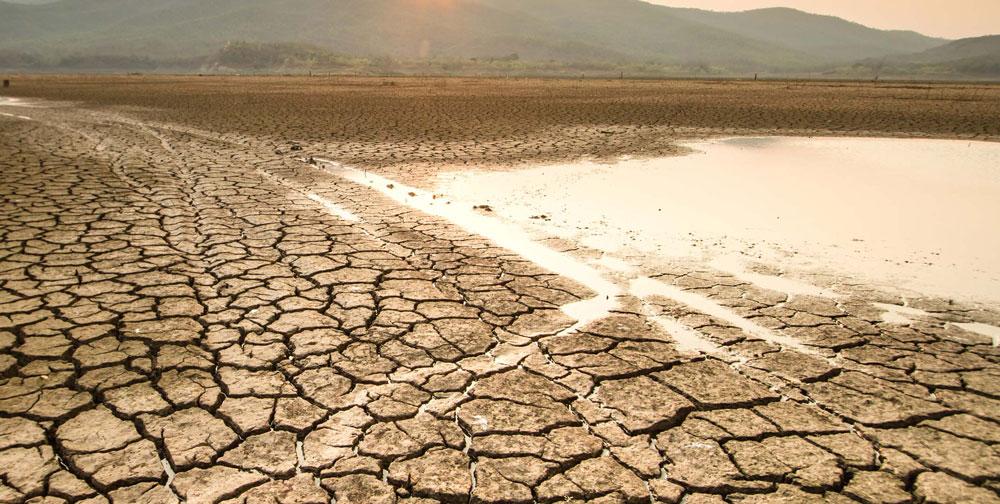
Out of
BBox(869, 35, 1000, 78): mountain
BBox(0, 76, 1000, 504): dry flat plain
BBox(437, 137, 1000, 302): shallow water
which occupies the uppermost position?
BBox(869, 35, 1000, 78): mountain

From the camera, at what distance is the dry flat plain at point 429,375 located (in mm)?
2016

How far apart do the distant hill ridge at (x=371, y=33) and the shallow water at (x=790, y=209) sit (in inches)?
4589

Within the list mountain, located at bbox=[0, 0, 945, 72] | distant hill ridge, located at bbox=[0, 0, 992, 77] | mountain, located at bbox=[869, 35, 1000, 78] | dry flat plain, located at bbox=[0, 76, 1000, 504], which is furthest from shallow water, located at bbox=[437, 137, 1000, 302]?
distant hill ridge, located at bbox=[0, 0, 992, 77]

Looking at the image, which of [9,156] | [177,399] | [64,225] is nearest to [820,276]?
[177,399]

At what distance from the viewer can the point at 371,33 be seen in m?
140

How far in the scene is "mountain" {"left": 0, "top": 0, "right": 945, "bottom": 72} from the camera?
428ft

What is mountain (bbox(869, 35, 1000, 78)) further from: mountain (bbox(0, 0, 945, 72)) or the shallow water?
the shallow water

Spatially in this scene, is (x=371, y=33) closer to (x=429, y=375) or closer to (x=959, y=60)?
(x=959, y=60)

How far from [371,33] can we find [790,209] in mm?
148709

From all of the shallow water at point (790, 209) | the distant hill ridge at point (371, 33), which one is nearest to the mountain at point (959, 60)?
the distant hill ridge at point (371, 33)

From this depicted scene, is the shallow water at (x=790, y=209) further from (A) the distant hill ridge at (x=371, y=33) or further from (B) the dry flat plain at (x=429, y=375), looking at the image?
(A) the distant hill ridge at (x=371, y=33)

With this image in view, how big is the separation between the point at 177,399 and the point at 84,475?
49cm

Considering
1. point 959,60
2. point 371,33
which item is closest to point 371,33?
point 371,33

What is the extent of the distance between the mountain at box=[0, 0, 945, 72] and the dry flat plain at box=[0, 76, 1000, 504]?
360ft
